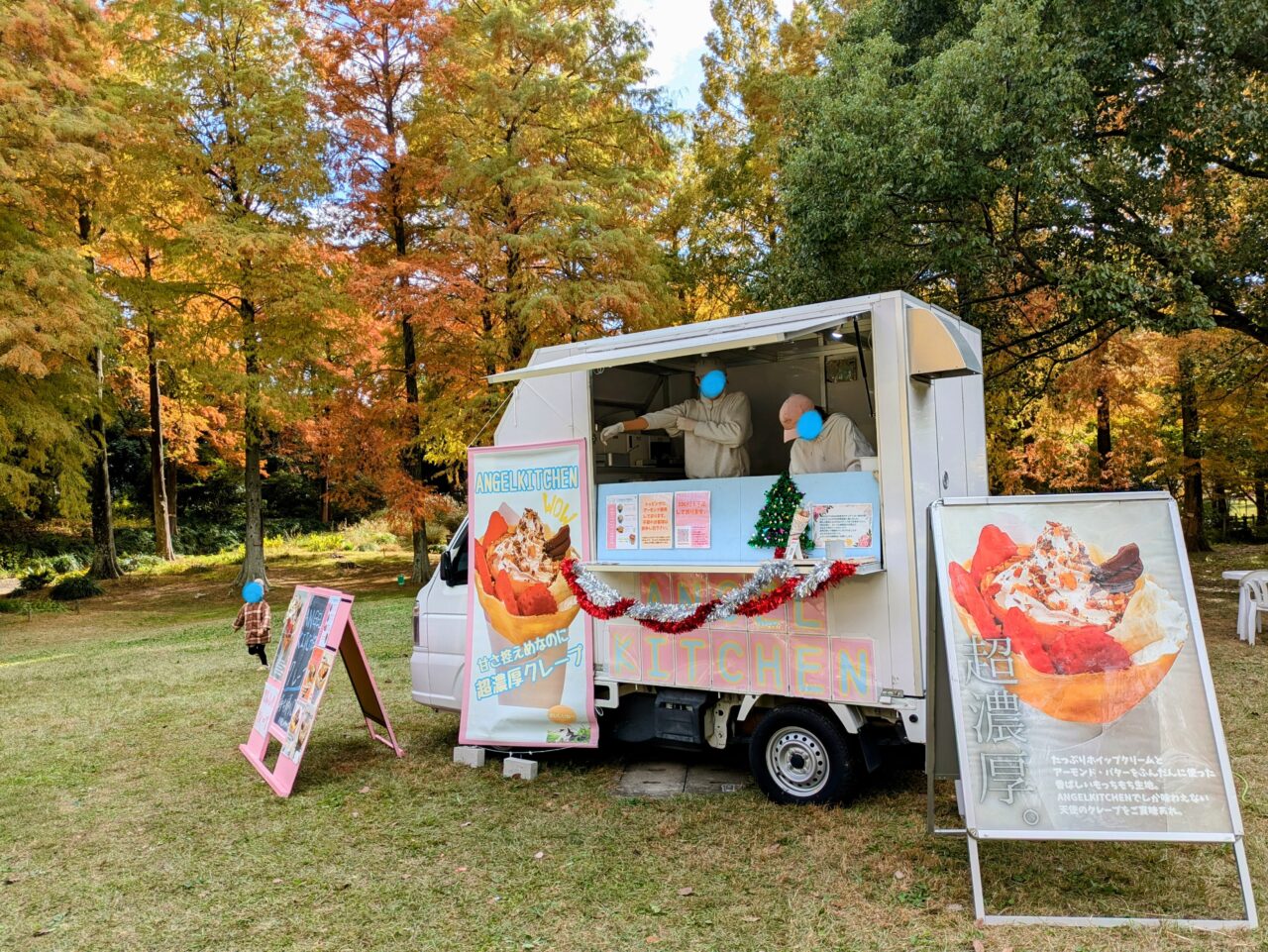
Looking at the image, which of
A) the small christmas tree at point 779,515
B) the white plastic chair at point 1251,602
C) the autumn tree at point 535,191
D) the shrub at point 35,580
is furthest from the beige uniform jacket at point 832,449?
the shrub at point 35,580

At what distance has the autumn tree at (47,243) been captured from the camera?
13828 mm

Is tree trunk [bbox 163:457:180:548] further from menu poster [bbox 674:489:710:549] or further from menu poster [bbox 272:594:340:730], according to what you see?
menu poster [bbox 674:489:710:549]

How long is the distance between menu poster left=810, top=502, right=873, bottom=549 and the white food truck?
0.04 ft

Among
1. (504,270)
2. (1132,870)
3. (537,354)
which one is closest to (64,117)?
(504,270)

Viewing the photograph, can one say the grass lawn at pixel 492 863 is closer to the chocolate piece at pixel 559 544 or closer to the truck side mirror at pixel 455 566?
the truck side mirror at pixel 455 566

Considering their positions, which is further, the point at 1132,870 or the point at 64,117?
the point at 64,117

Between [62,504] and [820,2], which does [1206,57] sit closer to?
[820,2]

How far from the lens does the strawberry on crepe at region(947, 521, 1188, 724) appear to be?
3707mm

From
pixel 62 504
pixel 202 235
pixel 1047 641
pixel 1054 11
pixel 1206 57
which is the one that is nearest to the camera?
pixel 1047 641

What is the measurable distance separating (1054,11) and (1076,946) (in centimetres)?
955

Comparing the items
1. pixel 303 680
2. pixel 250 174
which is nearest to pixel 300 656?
pixel 303 680

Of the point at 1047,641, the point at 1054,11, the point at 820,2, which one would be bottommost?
the point at 1047,641

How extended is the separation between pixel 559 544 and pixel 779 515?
5.36ft

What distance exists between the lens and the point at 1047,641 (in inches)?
150
